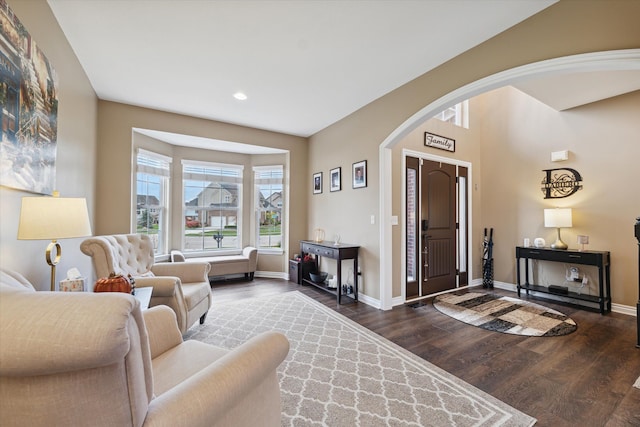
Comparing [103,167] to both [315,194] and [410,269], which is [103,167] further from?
[410,269]

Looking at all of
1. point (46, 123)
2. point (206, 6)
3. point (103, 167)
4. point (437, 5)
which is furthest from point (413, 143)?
point (103, 167)

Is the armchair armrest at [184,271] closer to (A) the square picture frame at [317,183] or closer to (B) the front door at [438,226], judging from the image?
(A) the square picture frame at [317,183]

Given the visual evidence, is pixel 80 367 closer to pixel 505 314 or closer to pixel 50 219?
pixel 50 219

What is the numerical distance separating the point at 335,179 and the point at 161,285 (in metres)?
2.94

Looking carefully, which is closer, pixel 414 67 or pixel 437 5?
pixel 437 5

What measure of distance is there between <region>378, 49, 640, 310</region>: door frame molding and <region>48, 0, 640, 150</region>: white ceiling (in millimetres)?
411

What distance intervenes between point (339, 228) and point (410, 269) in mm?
1246

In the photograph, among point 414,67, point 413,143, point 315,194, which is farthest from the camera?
point 315,194

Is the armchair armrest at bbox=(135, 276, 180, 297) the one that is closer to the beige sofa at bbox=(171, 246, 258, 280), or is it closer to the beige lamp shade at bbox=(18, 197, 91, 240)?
the beige lamp shade at bbox=(18, 197, 91, 240)

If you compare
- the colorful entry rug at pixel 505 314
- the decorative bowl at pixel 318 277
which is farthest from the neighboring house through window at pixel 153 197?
the colorful entry rug at pixel 505 314

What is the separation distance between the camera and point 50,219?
5.04ft

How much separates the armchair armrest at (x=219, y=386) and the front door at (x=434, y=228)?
3.15 m

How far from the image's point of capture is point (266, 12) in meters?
2.12

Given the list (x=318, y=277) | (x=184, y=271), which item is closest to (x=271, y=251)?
(x=318, y=277)
